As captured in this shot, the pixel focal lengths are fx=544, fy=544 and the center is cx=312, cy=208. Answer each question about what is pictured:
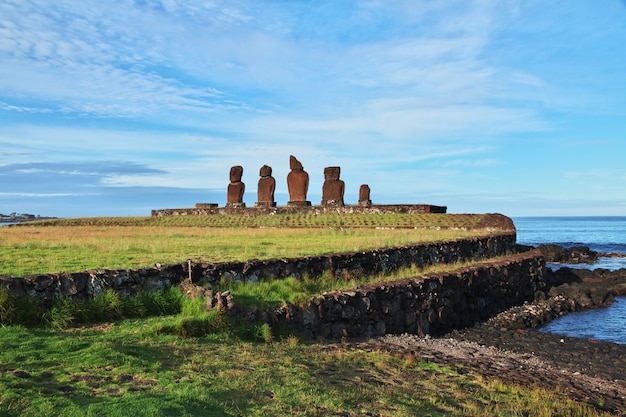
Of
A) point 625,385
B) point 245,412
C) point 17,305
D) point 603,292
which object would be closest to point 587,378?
point 625,385

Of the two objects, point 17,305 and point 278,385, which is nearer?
point 278,385

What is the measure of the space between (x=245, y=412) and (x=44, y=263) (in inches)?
361

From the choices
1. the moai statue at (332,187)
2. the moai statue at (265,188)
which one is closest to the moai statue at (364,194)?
the moai statue at (332,187)

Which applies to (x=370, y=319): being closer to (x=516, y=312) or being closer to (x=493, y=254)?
(x=516, y=312)

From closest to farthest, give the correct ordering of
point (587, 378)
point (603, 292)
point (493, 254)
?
point (587, 378), point (603, 292), point (493, 254)

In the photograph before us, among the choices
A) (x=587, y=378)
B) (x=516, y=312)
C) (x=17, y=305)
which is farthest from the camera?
(x=516, y=312)

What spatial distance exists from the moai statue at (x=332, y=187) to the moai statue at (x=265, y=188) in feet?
15.1

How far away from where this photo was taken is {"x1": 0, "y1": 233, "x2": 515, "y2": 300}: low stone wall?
9.70 m

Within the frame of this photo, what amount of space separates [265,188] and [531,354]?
121 feet

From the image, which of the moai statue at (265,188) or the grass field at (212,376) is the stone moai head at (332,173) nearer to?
the moai statue at (265,188)

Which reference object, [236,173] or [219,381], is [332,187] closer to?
[236,173]

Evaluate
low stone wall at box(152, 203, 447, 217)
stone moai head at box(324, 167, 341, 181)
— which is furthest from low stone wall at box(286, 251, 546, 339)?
stone moai head at box(324, 167, 341, 181)

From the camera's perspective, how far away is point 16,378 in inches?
242

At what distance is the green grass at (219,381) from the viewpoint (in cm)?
584
